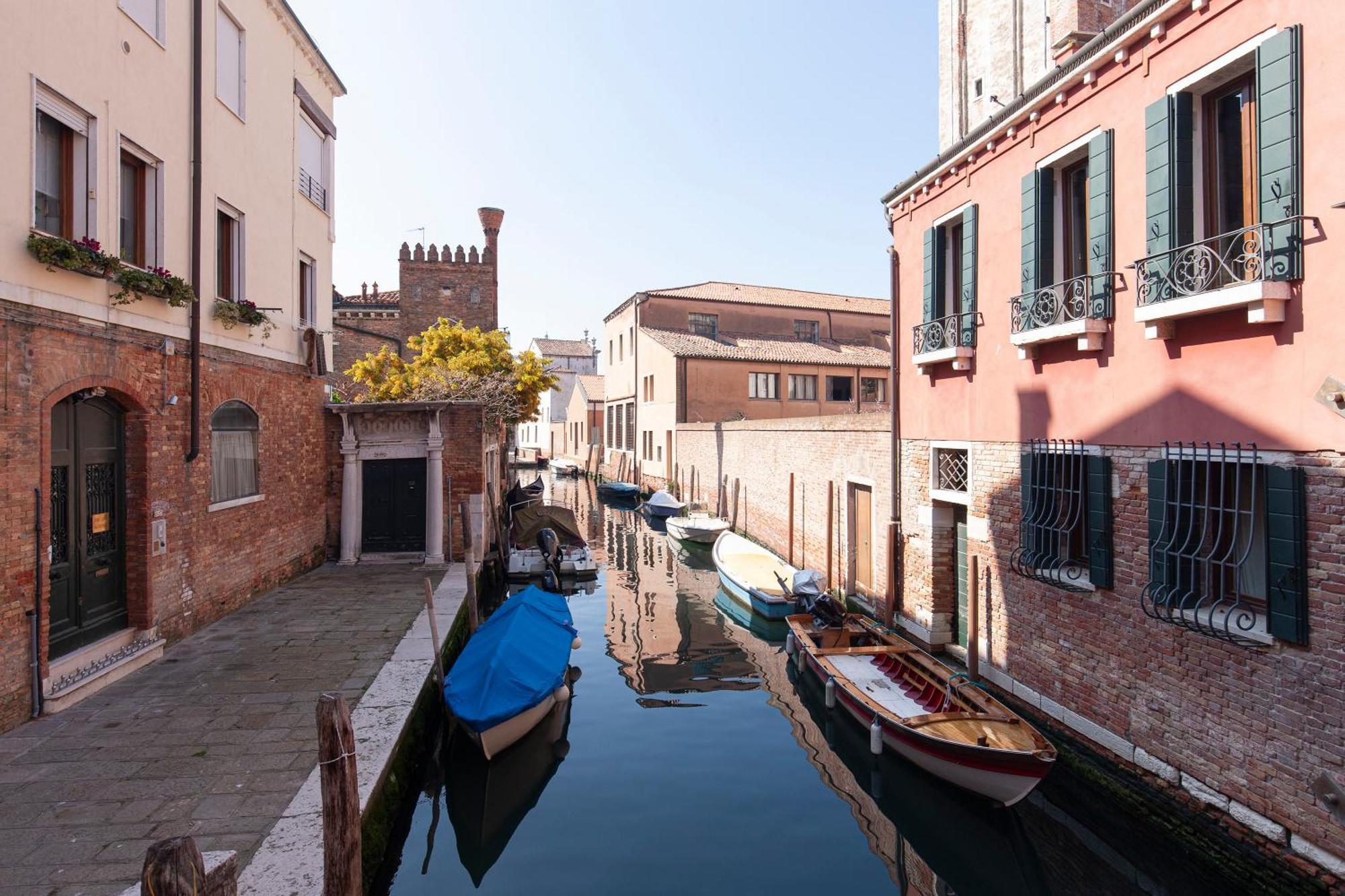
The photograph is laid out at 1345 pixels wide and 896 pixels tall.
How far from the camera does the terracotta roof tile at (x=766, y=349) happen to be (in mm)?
25719

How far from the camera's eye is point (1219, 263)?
4.76 metres

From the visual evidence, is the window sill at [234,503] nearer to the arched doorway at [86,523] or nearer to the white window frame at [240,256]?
the arched doorway at [86,523]

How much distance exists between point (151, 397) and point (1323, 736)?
363 inches

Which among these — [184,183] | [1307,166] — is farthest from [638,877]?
[184,183]

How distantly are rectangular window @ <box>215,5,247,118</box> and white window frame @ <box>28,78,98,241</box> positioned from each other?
8.50ft

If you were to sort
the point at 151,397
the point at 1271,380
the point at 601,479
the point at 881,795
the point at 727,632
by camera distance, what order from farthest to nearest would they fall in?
the point at 601,479 → the point at 727,632 → the point at 151,397 → the point at 881,795 → the point at 1271,380

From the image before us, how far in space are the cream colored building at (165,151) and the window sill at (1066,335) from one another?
7.84 metres

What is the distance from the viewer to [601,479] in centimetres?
3525

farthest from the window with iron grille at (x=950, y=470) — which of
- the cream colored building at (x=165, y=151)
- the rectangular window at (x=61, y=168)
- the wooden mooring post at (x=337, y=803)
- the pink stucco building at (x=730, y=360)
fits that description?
the pink stucco building at (x=730, y=360)

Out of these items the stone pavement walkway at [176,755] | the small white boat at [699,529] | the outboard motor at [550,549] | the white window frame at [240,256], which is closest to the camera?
the stone pavement walkway at [176,755]

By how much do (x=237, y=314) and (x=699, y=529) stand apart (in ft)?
37.3

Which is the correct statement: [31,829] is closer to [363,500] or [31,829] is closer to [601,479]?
[363,500]

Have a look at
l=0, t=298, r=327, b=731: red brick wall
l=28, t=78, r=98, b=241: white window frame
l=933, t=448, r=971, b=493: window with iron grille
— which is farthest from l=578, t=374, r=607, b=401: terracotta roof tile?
l=28, t=78, r=98, b=241: white window frame

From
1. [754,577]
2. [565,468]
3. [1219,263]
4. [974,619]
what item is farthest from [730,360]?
Answer: [1219,263]
